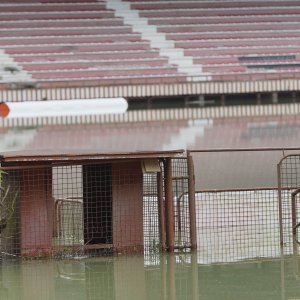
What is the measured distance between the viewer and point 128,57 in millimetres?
25750

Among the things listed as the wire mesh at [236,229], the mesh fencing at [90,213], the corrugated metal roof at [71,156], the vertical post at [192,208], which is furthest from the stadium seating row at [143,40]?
the corrugated metal roof at [71,156]

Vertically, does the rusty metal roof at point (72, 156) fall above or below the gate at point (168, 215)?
above

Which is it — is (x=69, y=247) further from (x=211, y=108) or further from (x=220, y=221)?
(x=211, y=108)

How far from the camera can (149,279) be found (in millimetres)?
5602

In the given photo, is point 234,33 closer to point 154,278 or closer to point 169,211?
point 169,211

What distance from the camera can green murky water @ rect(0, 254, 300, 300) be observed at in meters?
5.02

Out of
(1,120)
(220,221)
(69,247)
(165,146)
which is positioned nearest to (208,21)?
(1,120)

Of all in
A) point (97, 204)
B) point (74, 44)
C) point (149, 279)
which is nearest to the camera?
point (149, 279)

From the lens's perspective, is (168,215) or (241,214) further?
(241,214)

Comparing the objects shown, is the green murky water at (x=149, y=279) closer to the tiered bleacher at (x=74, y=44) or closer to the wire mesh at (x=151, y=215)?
the wire mesh at (x=151, y=215)

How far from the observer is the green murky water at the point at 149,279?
5.02m

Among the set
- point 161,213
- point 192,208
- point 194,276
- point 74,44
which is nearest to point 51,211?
point 161,213

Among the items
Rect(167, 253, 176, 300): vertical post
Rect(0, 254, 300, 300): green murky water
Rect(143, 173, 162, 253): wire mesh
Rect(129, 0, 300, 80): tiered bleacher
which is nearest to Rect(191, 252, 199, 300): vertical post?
Rect(0, 254, 300, 300): green murky water

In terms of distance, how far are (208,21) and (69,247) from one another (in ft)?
69.2
